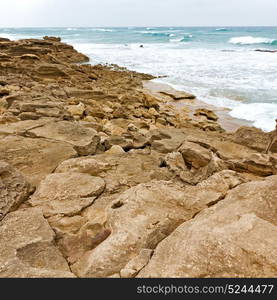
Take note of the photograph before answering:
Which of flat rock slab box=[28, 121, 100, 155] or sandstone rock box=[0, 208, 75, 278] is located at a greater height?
flat rock slab box=[28, 121, 100, 155]

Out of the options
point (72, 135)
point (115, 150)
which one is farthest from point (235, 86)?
point (72, 135)

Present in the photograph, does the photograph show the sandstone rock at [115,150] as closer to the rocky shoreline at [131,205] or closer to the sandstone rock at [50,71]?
the rocky shoreline at [131,205]

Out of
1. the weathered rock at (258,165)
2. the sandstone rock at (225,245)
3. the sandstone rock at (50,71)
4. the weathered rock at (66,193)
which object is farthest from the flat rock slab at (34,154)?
the sandstone rock at (50,71)

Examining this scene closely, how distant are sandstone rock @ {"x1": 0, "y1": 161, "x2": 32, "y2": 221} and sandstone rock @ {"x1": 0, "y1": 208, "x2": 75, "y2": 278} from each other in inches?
6.1

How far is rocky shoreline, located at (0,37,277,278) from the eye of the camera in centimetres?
233

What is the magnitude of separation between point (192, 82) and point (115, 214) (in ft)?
54.7

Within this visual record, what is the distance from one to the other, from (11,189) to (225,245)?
8.41 ft

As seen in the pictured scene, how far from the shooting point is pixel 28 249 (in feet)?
8.64

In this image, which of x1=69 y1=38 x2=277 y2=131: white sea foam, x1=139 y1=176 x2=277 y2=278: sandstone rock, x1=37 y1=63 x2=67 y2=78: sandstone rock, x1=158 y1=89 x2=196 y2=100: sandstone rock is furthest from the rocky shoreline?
x1=37 y1=63 x2=67 y2=78: sandstone rock

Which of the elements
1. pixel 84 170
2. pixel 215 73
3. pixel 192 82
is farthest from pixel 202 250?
pixel 215 73

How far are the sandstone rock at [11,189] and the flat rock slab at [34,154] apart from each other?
1.13 feet

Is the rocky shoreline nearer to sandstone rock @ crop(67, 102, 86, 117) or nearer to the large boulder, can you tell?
the large boulder

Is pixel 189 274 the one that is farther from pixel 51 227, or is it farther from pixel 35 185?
pixel 35 185

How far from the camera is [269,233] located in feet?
7.79
